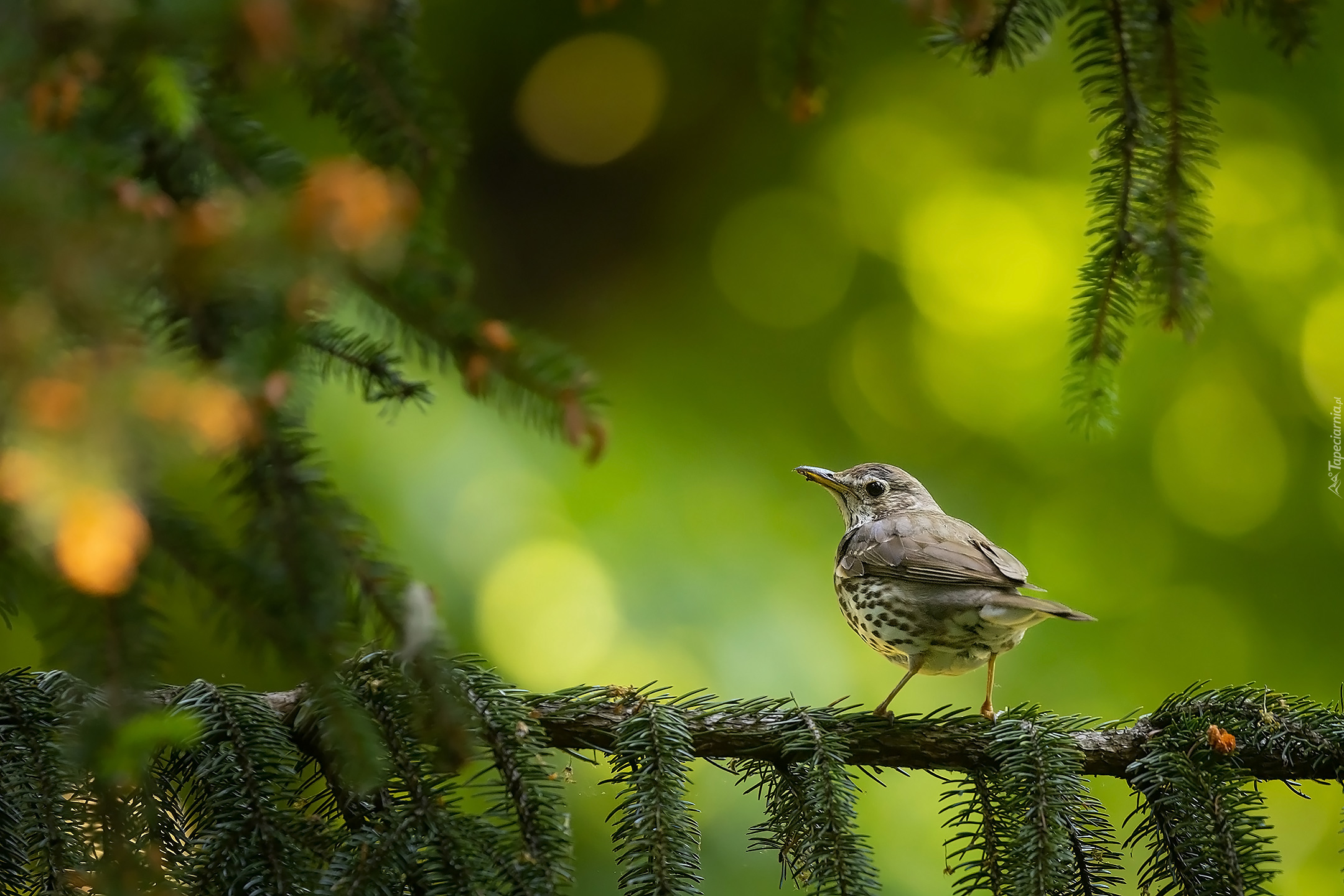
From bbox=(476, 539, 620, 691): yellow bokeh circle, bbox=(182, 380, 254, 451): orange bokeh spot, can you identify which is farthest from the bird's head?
bbox=(182, 380, 254, 451): orange bokeh spot

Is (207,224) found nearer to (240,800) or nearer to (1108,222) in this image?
(240,800)

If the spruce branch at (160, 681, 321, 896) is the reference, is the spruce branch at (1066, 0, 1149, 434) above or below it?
above

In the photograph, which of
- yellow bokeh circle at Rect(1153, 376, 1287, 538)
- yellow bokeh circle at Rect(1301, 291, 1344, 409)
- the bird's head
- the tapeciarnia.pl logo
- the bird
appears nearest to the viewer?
the bird

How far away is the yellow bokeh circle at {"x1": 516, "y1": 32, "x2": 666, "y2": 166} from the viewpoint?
394 centimetres

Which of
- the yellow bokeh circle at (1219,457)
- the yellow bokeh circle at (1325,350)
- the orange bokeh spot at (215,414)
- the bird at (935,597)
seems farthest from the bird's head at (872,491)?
the orange bokeh spot at (215,414)

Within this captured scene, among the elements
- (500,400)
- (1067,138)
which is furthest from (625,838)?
(1067,138)

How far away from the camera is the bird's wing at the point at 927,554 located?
7.80ft

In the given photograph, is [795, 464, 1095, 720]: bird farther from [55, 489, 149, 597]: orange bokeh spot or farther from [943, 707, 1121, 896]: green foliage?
[55, 489, 149, 597]: orange bokeh spot

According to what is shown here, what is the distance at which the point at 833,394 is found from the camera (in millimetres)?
3791

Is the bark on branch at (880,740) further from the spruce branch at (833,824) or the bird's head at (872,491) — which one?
the bird's head at (872,491)

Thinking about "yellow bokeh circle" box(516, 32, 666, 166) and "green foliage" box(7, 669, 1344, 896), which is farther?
"yellow bokeh circle" box(516, 32, 666, 166)

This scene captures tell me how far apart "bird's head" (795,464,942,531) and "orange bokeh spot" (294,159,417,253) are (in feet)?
7.80

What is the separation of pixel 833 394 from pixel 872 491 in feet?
2.78

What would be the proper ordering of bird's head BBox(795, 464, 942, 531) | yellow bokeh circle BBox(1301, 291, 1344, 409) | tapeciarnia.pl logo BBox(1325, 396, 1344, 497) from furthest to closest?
yellow bokeh circle BBox(1301, 291, 1344, 409), tapeciarnia.pl logo BBox(1325, 396, 1344, 497), bird's head BBox(795, 464, 942, 531)
